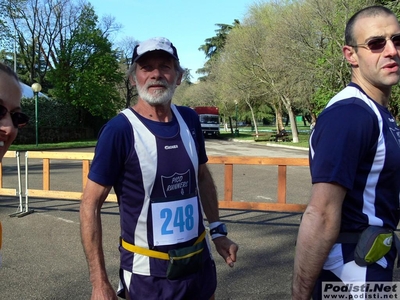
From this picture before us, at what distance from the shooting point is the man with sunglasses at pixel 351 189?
68.3 inches

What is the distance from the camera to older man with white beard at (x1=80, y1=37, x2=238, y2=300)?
7.63 feet

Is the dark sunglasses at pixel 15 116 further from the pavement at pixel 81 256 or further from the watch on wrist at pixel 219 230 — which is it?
the pavement at pixel 81 256

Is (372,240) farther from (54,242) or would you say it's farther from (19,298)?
(54,242)

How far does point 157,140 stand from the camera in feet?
7.91

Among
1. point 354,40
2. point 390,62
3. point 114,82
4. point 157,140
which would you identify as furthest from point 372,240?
point 114,82

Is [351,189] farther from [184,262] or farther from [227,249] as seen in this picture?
[227,249]

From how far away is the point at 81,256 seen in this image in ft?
17.9

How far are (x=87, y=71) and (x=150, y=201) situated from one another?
39.3 meters

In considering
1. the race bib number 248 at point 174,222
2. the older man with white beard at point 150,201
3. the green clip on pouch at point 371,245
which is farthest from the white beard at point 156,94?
the green clip on pouch at point 371,245

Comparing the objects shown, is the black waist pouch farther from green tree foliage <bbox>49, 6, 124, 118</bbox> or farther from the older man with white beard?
green tree foliage <bbox>49, 6, 124, 118</bbox>

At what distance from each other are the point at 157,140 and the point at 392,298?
1437mm

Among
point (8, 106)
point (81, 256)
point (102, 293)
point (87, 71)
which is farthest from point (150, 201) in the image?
point (87, 71)

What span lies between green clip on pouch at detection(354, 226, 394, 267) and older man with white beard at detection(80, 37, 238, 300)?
100 centimetres

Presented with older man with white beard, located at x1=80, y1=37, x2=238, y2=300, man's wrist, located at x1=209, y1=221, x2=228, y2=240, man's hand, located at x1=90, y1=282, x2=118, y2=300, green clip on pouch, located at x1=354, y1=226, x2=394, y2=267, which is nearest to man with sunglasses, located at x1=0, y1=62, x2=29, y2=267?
older man with white beard, located at x1=80, y1=37, x2=238, y2=300
